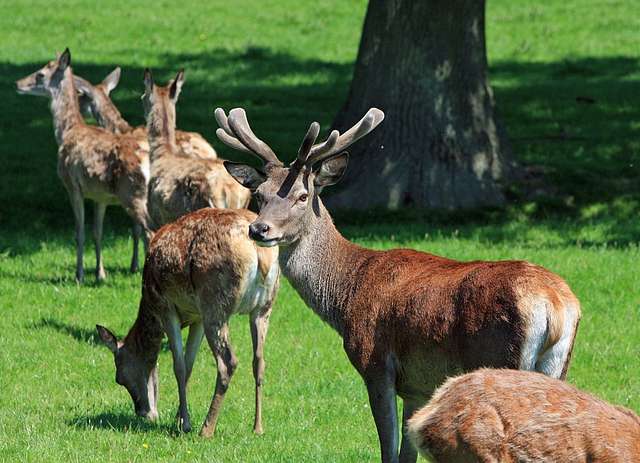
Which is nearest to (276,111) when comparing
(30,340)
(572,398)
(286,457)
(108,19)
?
(108,19)

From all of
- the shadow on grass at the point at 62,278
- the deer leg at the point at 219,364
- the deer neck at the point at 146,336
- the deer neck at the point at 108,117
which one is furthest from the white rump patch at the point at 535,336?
the deer neck at the point at 108,117

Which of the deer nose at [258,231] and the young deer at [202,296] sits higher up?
the deer nose at [258,231]

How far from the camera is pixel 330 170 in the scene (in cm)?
820

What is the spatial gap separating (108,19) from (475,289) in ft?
71.3

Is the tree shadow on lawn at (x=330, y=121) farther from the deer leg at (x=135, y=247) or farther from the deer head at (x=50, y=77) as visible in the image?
the deer head at (x=50, y=77)

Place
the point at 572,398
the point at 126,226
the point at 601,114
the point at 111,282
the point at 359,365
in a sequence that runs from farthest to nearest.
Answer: the point at 601,114 < the point at 126,226 < the point at 111,282 < the point at 359,365 < the point at 572,398

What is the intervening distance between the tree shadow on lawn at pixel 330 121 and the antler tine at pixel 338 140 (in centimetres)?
658

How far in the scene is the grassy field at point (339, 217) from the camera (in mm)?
9461

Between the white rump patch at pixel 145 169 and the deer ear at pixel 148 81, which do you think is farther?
the white rump patch at pixel 145 169

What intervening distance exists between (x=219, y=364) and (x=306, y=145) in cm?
208

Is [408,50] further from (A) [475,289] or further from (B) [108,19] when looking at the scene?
(B) [108,19]

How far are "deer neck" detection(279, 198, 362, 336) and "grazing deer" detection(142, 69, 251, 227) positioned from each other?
401 cm

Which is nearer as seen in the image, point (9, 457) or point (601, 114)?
point (9, 457)

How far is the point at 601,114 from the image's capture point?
20844 mm
